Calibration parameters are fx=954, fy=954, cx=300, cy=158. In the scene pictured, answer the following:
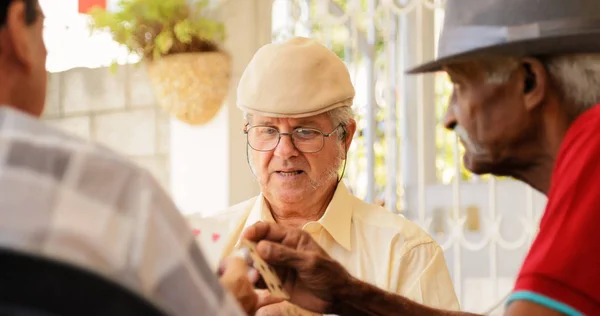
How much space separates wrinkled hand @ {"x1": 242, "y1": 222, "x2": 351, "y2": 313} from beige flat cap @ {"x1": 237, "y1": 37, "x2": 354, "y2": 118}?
2.43ft

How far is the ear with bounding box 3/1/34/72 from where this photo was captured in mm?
1091

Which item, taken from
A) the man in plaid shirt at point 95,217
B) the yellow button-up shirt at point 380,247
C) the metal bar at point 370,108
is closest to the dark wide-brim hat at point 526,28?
the man in plaid shirt at point 95,217

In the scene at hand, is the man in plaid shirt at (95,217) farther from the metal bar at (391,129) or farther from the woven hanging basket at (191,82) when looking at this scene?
the metal bar at (391,129)

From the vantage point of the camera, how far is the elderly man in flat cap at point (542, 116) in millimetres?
1355

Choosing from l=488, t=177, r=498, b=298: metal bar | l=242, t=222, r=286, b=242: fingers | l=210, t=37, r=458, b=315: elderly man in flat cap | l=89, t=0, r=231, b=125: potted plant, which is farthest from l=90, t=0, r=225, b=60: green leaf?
l=242, t=222, r=286, b=242: fingers

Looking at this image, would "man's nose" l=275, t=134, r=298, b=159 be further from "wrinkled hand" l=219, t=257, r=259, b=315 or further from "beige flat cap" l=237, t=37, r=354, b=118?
"wrinkled hand" l=219, t=257, r=259, b=315

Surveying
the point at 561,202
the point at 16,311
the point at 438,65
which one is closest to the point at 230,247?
the point at 438,65

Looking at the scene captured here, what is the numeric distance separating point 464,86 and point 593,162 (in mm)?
269

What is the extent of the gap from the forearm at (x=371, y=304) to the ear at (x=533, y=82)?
0.52m

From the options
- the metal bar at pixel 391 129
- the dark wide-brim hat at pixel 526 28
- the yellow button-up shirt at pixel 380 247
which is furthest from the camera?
the metal bar at pixel 391 129

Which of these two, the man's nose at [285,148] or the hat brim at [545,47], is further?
the man's nose at [285,148]

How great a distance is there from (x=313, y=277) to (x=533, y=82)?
544 mm

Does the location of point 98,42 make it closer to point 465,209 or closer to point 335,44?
point 335,44

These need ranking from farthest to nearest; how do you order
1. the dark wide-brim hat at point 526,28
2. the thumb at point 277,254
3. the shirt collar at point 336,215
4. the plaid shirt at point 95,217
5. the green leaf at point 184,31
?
the green leaf at point 184,31
the shirt collar at point 336,215
the thumb at point 277,254
the dark wide-brim hat at point 526,28
the plaid shirt at point 95,217
